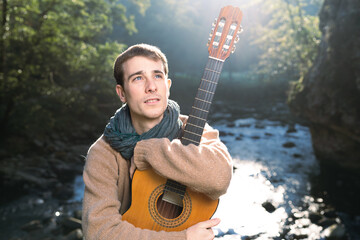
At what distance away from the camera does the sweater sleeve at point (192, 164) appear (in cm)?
173

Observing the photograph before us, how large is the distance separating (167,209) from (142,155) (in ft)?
1.40

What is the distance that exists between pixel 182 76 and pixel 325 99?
22.2 meters

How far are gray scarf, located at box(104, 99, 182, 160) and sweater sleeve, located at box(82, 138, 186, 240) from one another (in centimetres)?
10

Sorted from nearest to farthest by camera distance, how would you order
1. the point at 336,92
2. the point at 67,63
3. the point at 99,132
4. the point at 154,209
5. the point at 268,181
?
the point at 154,209 → the point at 336,92 → the point at 67,63 → the point at 268,181 → the point at 99,132

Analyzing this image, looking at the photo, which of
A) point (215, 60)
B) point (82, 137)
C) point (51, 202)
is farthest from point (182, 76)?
point (215, 60)

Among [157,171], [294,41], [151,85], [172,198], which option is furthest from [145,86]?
[294,41]

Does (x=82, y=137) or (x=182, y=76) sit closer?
(x=82, y=137)

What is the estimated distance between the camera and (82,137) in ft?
41.2

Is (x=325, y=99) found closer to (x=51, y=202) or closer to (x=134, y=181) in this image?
(x=51, y=202)

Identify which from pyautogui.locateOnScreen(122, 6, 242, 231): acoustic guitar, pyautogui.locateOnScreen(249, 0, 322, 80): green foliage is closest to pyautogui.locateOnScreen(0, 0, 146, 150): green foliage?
pyautogui.locateOnScreen(122, 6, 242, 231): acoustic guitar

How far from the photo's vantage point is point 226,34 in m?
2.21

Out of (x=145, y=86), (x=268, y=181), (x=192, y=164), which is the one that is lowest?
(x=268, y=181)

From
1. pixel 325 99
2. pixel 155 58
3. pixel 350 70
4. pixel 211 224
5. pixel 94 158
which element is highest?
pixel 350 70

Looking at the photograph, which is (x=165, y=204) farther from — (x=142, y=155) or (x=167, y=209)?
(x=142, y=155)
